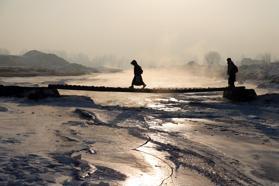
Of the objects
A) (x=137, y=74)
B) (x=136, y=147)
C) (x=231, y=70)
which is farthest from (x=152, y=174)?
(x=231, y=70)

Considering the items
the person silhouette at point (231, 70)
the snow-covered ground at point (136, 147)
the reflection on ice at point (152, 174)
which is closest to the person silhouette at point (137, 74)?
the person silhouette at point (231, 70)

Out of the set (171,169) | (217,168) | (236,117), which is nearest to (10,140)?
(171,169)

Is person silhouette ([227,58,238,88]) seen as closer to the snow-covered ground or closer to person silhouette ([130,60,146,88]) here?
person silhouette ([130,60,146,88])

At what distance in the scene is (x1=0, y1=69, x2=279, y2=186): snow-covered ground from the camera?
575 cm

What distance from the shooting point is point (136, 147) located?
7.67 m

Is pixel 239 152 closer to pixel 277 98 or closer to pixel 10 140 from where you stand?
pixel 10 140

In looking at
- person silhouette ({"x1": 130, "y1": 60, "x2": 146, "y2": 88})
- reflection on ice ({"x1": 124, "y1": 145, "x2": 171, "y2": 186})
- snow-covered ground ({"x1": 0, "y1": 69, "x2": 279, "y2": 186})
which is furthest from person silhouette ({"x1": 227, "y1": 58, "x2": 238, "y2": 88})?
reflection on ice ({"x1": 124, "y1": 145, "x2": 171, "y2": 186})

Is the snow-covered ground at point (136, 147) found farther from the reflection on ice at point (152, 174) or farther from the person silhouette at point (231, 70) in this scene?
the person silhouette at point (231, 70)

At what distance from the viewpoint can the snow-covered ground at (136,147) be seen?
18.9 ft

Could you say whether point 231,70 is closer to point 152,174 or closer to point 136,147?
point 136,147

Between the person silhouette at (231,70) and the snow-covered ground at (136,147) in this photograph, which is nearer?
the snow-covered ground at (136,147)

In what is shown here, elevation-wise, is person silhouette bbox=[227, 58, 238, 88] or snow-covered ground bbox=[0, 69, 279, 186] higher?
person silhouette bbox=[227, 58, 238, 88]

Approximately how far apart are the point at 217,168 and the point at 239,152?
53.7 inches

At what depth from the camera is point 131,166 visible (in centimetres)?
625
